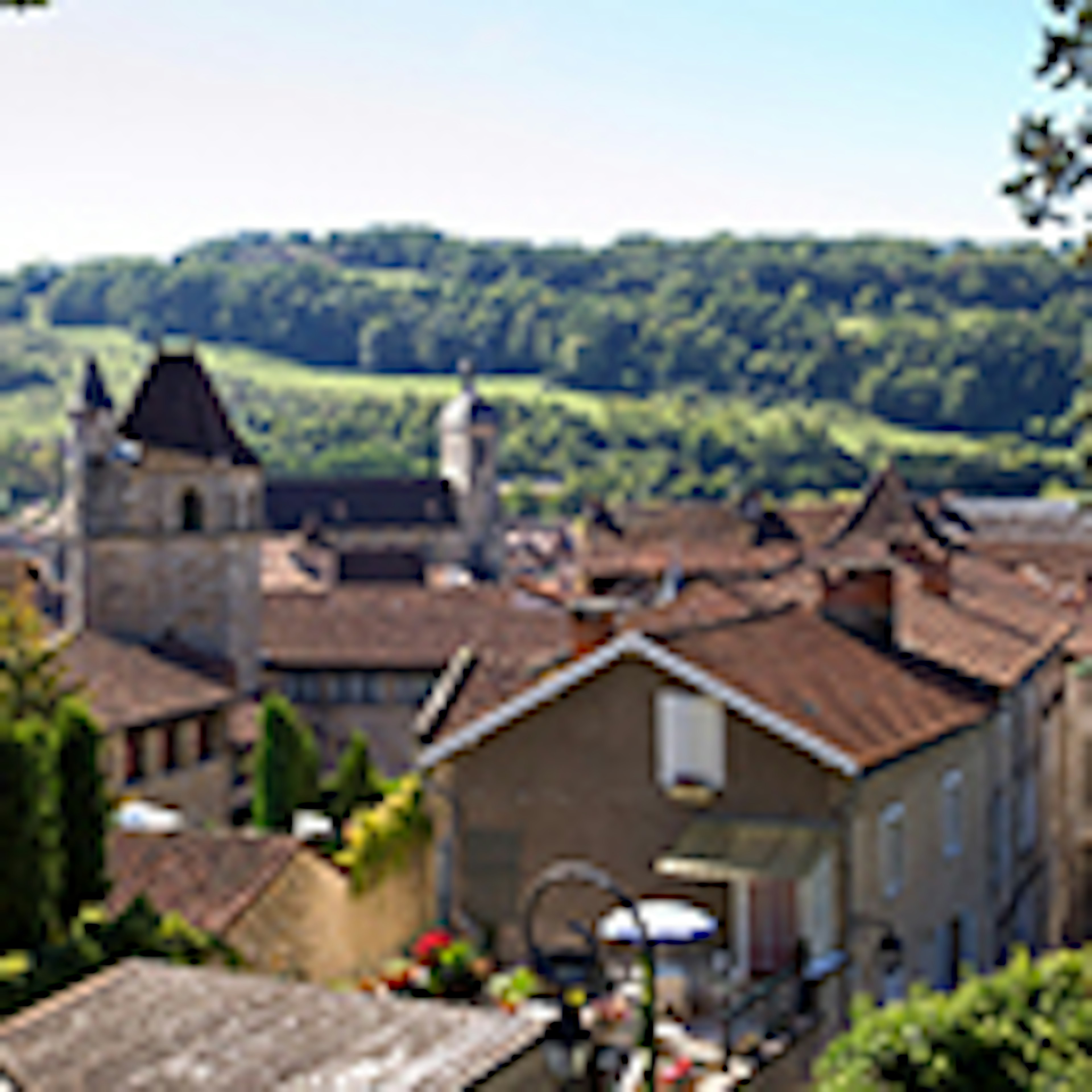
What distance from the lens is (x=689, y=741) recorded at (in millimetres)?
24344

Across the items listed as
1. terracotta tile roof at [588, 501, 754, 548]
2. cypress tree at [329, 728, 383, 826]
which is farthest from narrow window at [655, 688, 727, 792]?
terracotta tile roof at [588, 501, 754, 548]

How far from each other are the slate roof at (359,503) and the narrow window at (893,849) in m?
115

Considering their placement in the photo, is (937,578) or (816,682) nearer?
(816,682)

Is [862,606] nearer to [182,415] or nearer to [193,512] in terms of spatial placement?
[193,512]

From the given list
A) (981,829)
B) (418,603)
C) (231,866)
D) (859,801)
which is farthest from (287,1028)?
(418,603)

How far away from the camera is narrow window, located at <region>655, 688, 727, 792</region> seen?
24172 millimetres

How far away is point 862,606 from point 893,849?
536 centimetres

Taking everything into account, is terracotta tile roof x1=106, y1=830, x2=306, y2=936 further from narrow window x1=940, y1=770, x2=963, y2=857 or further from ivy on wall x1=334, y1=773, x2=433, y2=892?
narrow window x1=940, y1=770, x2=963, y2=857

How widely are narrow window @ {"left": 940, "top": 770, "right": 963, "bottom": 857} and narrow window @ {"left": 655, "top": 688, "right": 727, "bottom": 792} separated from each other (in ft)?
14.7

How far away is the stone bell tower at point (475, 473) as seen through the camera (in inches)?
5561

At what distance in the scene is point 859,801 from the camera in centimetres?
2383

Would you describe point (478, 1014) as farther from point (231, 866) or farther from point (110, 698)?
point (110, 698)

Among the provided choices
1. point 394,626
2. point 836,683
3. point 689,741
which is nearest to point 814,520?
point 394,626

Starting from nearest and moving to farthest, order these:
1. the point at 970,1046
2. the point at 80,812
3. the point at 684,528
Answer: the point at 970,1046 → the point at 80,812 → the point at 684,528
